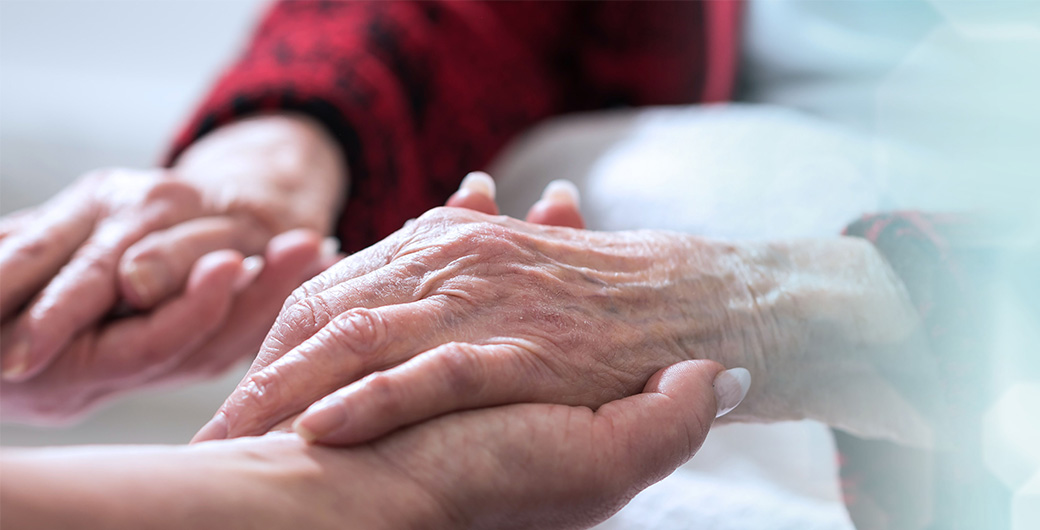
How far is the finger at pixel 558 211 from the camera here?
0.45 meters

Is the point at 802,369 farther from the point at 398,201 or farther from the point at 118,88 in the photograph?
the point at 118,88

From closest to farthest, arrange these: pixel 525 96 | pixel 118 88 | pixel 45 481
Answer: pixel 45 481 < pixel 525 96 < pixel 118 88

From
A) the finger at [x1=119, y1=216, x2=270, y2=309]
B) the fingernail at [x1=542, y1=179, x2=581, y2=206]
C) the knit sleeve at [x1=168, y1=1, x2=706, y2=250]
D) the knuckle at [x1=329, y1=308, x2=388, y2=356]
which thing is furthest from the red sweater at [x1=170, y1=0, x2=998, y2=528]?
the knuckle at [x1=329, y1=308, x2=388, y2=356]

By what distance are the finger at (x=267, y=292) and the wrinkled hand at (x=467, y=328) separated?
20 cm

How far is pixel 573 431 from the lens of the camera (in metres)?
0.29

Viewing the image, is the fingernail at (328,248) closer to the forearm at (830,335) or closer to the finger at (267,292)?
the finger at (267,292)

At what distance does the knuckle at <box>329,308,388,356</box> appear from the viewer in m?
0.30

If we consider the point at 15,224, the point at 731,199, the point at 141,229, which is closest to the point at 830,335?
the point at 731,199

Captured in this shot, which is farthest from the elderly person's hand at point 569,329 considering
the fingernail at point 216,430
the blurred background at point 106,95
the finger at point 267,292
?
the blurred background at point 106,95

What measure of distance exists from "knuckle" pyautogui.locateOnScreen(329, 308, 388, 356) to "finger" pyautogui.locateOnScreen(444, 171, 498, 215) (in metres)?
0.12

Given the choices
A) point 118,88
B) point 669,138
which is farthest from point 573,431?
point 118,88

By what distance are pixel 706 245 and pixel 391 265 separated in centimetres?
17

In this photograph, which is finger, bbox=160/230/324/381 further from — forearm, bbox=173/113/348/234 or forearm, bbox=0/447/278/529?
forearm, bbox=0/447/278/529

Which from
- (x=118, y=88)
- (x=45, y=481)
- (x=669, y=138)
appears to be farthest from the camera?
(x=118, y=88)
